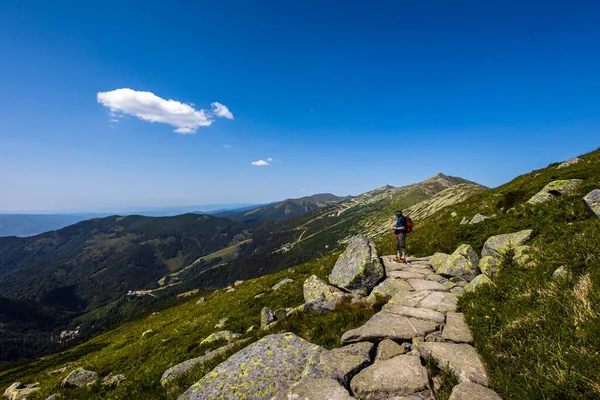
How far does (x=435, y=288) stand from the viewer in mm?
12703

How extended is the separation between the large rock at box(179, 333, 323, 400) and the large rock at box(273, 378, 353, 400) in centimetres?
58

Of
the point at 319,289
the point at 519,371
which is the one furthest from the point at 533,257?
the point at 319,289

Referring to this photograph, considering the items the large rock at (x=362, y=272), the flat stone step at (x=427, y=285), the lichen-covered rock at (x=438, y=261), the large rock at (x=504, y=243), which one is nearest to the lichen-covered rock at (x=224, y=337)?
the large rock at (x=362, y=272)

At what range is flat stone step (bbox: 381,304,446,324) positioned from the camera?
30.6 feet

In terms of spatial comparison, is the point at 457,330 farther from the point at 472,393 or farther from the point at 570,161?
the point at 570,161

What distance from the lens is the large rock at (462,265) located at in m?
13.6

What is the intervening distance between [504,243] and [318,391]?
12795 mm

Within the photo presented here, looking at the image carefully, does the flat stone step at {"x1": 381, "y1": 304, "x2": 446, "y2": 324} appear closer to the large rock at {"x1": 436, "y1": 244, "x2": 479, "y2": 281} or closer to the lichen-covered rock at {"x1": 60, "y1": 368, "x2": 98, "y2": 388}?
the large rock at {"x1": 436, "y1": 244, "x2": 479, "y2": 281}

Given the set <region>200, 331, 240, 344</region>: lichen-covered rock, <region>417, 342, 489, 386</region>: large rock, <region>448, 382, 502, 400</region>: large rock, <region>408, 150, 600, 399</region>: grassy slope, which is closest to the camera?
<region>408, 150, 600, 399</region>: grassy slope

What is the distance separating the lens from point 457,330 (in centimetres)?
808

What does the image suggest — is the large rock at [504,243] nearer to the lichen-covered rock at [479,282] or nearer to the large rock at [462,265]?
the large rock at [462,265]

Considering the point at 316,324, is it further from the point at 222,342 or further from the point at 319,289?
the point at 222,342

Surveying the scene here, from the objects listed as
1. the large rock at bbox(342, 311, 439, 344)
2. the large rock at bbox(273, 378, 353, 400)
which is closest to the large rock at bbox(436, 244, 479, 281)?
the large rock at bbox(342, 311, 439, 344)

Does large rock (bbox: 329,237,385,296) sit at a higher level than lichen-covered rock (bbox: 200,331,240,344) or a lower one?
higher
